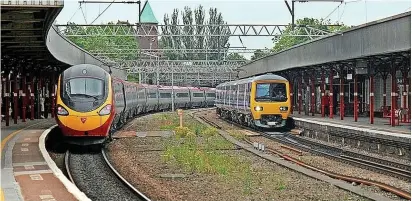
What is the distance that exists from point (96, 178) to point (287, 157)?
21.5 ft

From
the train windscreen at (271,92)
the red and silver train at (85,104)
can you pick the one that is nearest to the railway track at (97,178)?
the red and silver train at (85,104)

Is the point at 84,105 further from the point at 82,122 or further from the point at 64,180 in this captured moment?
the point at 64,180

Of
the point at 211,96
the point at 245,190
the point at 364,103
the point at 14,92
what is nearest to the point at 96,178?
the point at 245,190

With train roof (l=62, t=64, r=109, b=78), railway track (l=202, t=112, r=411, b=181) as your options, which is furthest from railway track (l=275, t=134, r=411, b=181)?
train roof (l=62, t=64, r=109, b=78)

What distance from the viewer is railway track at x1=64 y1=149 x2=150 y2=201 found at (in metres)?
14.1

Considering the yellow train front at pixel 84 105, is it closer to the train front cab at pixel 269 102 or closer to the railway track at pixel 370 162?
the railway track at pixel 370 162

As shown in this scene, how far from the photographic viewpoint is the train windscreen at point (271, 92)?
33.3m

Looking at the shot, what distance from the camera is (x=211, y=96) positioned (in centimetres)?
8069

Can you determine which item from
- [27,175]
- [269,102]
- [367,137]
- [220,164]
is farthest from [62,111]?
[269,102]

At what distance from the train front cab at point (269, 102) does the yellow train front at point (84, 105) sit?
12.2 metres

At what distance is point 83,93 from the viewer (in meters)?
21.4

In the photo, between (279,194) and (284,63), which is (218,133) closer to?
(284,63)

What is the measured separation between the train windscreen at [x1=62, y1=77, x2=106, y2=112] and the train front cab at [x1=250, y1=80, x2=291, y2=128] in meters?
12.6

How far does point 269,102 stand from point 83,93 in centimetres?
1346
